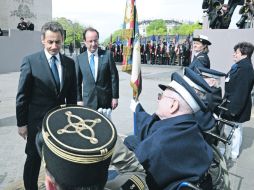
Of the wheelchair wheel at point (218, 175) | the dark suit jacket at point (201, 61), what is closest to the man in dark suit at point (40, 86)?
the wheelchair wheel at point (218, 175)

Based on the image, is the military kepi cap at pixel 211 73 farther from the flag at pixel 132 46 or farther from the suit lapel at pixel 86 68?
the suit lapel at pixel 86 68

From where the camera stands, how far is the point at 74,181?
1184mm

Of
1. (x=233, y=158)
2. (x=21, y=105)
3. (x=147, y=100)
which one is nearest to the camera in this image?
(x=21, y=105)

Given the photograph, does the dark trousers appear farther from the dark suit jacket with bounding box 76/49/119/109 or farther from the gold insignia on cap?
the gold insignia on cap

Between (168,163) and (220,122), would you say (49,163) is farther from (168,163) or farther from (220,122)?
(220,122)

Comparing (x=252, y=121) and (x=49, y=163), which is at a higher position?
(x=49, y=163)

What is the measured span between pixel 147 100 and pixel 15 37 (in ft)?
36.7

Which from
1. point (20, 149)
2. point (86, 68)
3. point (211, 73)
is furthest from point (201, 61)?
point (20, 149)

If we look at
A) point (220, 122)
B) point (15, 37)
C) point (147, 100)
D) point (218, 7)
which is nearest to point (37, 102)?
point (220, 122)

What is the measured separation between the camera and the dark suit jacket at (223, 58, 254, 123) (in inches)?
184

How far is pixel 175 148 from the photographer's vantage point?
1.56 meters

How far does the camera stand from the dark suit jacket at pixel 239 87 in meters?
4.68

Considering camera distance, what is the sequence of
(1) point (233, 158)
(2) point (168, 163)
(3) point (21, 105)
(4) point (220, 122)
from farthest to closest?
(1) point (233, 158)
(4) point (220, 122)
(3) point (21, 105)
(2) point (168, 163)

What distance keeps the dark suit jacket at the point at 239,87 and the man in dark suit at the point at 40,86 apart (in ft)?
9.06
